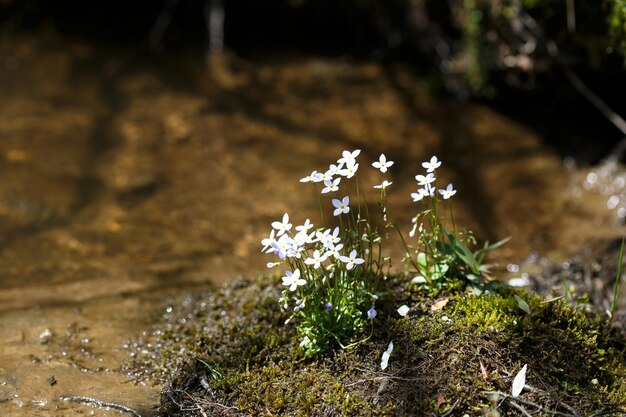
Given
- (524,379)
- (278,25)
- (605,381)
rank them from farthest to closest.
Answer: (278,25) < (605,381) < (524,379)

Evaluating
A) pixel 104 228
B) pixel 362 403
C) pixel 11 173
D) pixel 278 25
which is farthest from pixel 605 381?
pixel 278 25

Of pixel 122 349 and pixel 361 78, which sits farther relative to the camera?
pixel 361 78

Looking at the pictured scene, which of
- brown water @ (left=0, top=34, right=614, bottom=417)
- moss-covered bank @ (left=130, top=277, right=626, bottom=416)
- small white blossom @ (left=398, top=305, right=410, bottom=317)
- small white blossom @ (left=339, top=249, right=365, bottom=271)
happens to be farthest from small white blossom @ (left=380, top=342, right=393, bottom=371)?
brown water @ (left=0, top=34, right=614, bottom=417)

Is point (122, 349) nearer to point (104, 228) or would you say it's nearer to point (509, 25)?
point (104, 228)

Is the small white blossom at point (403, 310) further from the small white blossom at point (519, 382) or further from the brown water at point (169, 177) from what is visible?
the brown water at point (169, 177)

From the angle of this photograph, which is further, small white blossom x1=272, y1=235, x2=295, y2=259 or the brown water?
the brown water

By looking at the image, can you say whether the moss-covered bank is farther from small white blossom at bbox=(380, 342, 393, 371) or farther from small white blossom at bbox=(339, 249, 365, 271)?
small white blossom at bbox=(339, 249, 365, 271)
